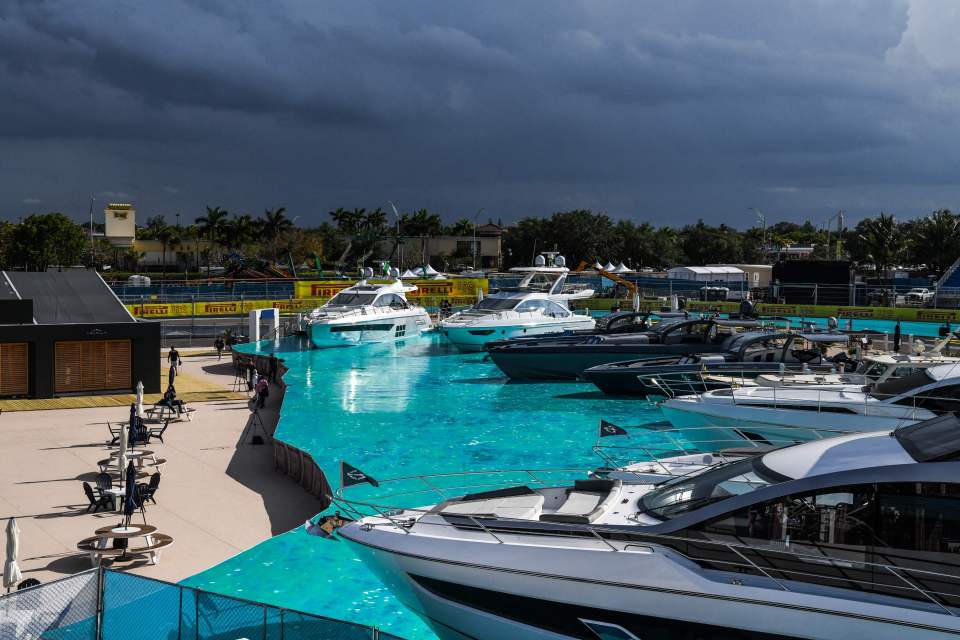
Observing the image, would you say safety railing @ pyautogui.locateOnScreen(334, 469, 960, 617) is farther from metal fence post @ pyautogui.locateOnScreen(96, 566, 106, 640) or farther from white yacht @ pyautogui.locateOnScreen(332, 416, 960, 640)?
metal fence post @ pyautogui.locateOnScreen(96, 566, 106, 640)

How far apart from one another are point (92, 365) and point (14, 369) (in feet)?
7.24

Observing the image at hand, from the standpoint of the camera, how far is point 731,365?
24891 millimetres

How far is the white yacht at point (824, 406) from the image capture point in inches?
605

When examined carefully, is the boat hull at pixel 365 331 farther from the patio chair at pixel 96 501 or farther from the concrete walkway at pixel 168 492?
the patio chair at pixel 96 501

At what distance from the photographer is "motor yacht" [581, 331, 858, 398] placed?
79.8 feet

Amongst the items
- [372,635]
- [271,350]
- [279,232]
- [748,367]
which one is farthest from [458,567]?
[279,232]

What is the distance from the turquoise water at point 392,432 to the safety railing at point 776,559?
416 cm

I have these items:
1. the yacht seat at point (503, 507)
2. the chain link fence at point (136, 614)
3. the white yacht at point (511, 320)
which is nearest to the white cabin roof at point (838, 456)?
the yacht seat at point (503, 507)

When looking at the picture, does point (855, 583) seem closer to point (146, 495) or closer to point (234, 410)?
point (146, 495)

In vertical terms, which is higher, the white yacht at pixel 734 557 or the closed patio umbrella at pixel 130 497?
the white yacht at pixel 734 557

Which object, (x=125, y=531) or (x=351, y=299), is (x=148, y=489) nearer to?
(x=125, y=531)

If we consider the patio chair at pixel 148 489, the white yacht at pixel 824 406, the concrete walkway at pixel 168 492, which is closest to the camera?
the concrete walkway at pixel 168 492

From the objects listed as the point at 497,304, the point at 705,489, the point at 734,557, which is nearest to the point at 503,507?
the point at 705,489

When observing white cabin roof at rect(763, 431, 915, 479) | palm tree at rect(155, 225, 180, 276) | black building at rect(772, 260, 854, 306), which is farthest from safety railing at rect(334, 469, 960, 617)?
palm tree at rect(155, 225, 180, 276)
